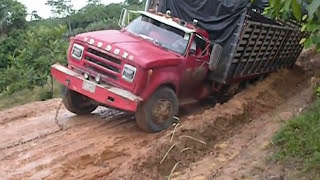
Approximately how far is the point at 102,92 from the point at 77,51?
1.07m

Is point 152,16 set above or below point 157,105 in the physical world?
above

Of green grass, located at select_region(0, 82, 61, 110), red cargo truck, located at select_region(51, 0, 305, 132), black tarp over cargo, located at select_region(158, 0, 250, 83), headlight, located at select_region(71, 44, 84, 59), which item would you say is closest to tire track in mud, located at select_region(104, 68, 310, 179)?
red cargo truck, located at select_region(51, 0, 305, 132)

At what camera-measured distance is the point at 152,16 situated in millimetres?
9297

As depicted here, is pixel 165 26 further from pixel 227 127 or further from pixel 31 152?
pixel 31 152

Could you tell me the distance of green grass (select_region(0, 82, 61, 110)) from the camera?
12.8 m

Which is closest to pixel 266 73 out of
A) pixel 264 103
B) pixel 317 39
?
pixel 264 103

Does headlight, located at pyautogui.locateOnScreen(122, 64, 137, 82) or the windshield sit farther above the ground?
the windshield

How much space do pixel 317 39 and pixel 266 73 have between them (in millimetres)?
7448

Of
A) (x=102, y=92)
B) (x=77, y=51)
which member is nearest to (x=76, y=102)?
(x=77, y=51)

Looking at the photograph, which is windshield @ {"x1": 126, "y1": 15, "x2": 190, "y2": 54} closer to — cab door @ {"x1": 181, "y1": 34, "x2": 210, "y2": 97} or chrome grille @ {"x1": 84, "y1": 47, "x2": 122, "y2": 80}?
cab door @ {"x1": 181, "y1": 34, "x2": 210, "y2": 97}

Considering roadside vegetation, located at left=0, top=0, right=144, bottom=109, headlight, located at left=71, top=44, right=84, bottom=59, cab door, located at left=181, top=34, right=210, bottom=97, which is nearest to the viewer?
headlight, located at left=71, top=44, right=84, bottom=59

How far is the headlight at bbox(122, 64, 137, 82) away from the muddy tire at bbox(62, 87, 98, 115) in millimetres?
1388

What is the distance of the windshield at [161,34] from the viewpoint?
897 centimetres

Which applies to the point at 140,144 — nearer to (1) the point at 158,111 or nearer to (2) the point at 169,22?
(1) the point at 158,111
